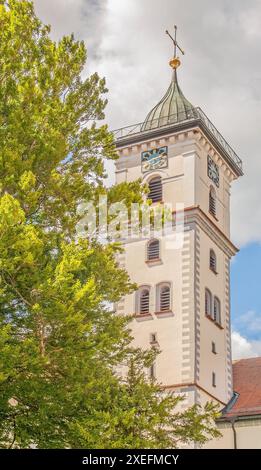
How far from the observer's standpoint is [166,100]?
134ft

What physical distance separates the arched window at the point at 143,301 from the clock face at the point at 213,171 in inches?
280

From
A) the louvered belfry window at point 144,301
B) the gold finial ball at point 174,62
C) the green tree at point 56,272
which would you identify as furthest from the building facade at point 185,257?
the green tree at point 56,272

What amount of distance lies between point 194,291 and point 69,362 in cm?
2054

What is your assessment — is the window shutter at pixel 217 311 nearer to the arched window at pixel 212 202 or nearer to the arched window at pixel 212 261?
the arched window at pixel 212 261

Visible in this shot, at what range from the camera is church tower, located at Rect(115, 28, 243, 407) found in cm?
3266

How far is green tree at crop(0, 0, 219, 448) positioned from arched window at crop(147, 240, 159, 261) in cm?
1746

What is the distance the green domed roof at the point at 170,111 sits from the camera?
3883cm

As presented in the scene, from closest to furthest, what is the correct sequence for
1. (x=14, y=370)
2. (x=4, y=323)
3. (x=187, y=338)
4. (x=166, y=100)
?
(x=14, y=370)
(x=4, y=323)
(x=187, y=338)
(x=166, y=100)

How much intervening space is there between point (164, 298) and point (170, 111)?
10692 millimetres

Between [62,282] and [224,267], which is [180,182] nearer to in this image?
[224,267]

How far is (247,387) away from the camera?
1368 inches

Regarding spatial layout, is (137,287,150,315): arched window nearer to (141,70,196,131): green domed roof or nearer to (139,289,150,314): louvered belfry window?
(139,289,150,314): louvered belfry window

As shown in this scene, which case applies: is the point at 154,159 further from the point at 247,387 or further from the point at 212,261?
the point at 247,387
